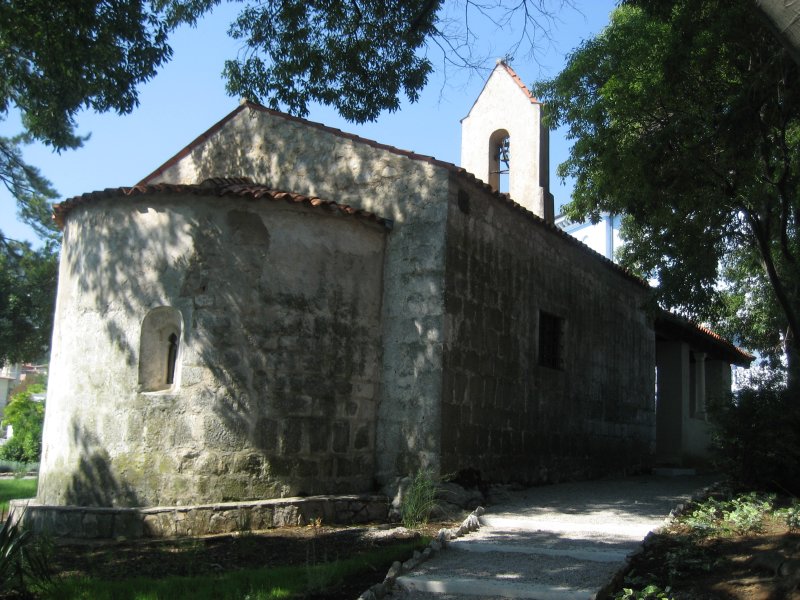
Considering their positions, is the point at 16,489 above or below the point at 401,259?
below

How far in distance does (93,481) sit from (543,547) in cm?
535

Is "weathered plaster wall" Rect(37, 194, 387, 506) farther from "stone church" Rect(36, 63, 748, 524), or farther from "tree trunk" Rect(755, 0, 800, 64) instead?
"tree trunk" Rect(755, 0, 800, 64)

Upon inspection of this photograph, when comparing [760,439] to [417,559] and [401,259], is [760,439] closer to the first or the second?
[401,259]

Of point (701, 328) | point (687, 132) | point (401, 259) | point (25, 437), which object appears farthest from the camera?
point (25, 437)

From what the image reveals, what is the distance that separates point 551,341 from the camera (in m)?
12.6

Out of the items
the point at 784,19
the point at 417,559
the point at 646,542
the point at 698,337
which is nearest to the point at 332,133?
the point at 417,559

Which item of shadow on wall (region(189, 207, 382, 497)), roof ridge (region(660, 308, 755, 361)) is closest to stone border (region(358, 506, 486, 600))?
shadow on wall (region(189, 207, 382, 497))

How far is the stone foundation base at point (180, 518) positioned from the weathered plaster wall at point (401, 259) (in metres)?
1.23

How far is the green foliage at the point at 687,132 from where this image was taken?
995 centimetres

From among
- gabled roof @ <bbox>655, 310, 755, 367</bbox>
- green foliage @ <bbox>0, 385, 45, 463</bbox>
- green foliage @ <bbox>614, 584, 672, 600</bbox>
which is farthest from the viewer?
green foliage @ <bbox>0, 385, 45, 463</bbox>

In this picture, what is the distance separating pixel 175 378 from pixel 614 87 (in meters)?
7.40

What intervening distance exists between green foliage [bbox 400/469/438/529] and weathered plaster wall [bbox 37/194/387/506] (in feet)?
2.96

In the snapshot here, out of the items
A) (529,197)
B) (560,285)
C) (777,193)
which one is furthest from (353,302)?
(777,193)

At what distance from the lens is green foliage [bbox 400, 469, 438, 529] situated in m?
8.61
